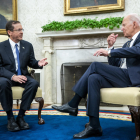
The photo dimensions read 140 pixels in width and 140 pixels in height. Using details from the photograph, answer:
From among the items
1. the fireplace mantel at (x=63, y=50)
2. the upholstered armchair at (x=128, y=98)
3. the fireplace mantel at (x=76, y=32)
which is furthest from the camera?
the fireplace mantel at (x=63, y=50)

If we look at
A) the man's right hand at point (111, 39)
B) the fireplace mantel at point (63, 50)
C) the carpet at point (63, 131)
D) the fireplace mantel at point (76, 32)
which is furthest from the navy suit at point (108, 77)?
the fireplace mantel at point (63, 50)

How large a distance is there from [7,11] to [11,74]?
289 cm

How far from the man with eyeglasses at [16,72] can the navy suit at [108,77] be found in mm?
749

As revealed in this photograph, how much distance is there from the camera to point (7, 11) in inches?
188

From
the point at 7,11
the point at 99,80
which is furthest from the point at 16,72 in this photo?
the point at 7,11

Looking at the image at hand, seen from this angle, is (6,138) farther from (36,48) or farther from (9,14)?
(9,14)

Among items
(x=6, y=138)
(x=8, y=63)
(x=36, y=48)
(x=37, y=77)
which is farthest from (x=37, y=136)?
(x=36, y=48)

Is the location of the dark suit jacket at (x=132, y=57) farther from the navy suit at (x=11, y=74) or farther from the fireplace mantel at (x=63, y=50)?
the fireplace mantel at (x=63, y=50)

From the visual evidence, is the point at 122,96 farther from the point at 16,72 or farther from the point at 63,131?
the point at 16,72

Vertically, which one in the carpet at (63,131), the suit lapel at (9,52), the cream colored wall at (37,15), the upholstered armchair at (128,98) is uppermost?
the cream colored wall at (37,15)

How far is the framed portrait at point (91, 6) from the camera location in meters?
4.22

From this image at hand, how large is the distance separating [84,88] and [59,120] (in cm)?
102

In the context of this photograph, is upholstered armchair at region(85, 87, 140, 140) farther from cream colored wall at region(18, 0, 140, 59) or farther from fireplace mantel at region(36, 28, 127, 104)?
cream colored wall at region(18, 0, 140, 59)

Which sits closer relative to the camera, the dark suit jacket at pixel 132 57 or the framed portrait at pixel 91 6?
the dark suit jacket at pixel 132 57
